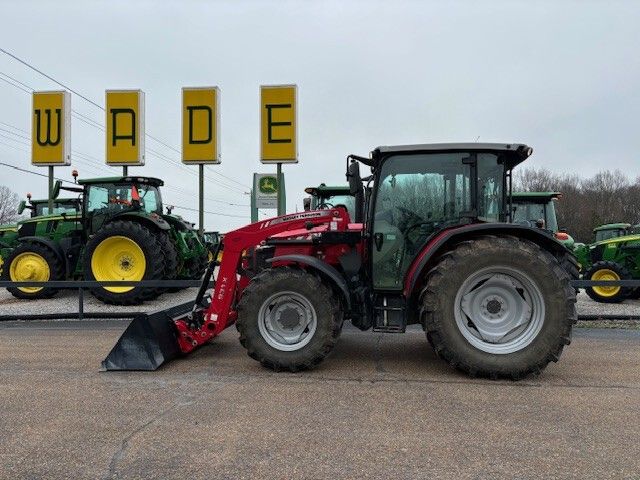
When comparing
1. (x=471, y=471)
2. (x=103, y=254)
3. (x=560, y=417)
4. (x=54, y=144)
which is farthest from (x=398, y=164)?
(x=54, y=144)

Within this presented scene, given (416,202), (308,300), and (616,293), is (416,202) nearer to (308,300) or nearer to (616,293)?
(308,300)

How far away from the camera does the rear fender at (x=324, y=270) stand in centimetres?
498

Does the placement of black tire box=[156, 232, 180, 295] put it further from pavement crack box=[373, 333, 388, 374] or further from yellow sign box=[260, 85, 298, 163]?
pavement crack box=[373, 333, 388, 374]

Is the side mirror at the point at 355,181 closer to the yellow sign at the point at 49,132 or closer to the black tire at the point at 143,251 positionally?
the black tire at the point at 143,251

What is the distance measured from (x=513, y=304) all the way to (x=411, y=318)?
97cm

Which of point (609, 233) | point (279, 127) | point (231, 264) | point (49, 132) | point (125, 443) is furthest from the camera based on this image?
point (609, 233)

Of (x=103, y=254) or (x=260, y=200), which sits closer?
(x=103, y=254)

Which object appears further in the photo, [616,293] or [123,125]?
[123,125]

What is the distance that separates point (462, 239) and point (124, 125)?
11.5m

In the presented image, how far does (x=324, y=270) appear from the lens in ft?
16.4

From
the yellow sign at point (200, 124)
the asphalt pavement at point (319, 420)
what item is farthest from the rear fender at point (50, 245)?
the asphalt pavement at point (319, 420)

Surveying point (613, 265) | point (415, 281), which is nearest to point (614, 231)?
point (613, 265)

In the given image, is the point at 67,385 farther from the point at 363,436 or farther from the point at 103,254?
the point at 103,254

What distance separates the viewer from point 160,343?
5285 mm
